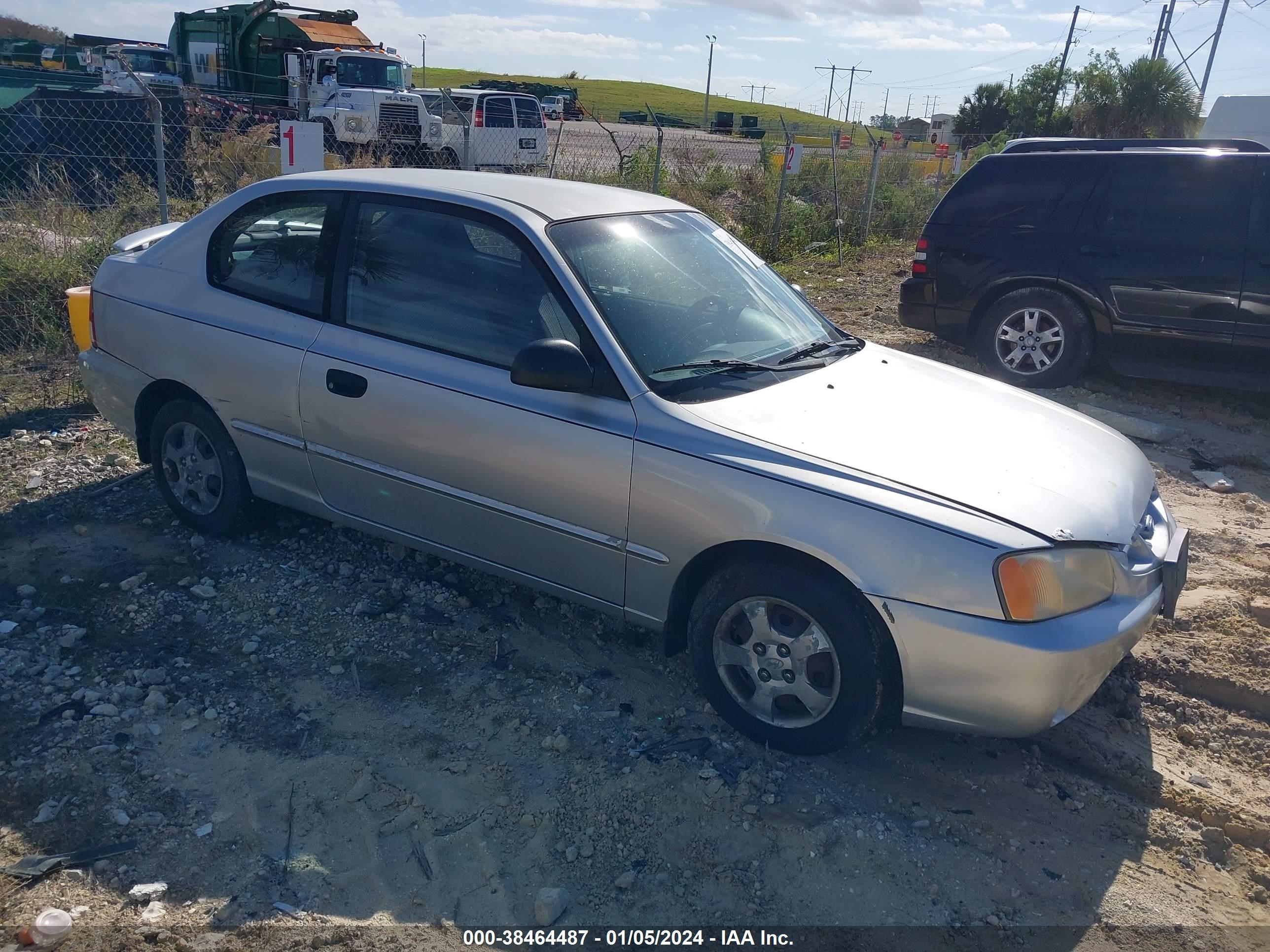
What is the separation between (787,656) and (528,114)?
20.9 metres

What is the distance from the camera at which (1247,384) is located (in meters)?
7.09

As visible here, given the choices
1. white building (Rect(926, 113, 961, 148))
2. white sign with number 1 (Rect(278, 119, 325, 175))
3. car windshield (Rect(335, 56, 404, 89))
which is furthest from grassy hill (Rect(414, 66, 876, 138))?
white sign with number 1 (Rect(278, 119, 325, 175))

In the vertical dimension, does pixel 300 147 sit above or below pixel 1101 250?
above

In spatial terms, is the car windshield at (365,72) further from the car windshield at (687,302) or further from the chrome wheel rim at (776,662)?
the chrome wheel rim at (776,662)

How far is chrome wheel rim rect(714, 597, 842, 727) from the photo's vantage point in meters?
3.16

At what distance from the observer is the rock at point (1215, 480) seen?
19.8 feet


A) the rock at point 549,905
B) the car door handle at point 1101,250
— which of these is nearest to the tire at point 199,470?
the rock at point 549,905

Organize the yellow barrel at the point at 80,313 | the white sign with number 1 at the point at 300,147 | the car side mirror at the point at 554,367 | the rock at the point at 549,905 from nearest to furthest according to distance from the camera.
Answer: the rock at the point at 549,905 < the car side mirror at the point at 554,367 < the yellow barrel at the point at 80,313 < the white sign with number 1 at the point at 300,147

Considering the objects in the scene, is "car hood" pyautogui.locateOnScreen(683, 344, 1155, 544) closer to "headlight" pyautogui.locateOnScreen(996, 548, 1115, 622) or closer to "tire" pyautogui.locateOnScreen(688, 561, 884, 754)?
"headlight" pyautogui.locateOnScreen(996, 548, 1115, 622)

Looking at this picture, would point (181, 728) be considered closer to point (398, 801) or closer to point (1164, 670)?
point (398, 801)

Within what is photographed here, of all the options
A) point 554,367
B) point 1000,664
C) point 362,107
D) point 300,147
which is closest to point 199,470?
point 554,367

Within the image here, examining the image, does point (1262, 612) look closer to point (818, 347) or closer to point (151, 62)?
point (818, 347)

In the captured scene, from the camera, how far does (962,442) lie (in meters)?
3.39

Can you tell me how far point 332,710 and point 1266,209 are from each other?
7.05 m
